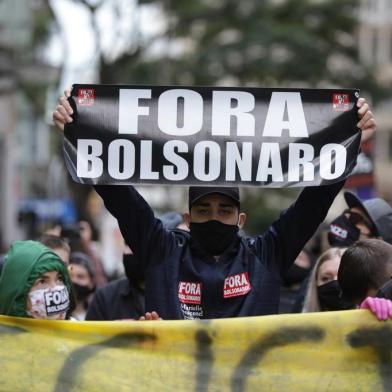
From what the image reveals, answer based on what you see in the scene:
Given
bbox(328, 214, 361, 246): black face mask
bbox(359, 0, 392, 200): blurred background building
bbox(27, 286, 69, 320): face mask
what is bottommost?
bbox(27, 286, 69, 320): face mask

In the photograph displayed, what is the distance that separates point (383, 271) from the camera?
432cm

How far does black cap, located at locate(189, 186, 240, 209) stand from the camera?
4414 millimetres

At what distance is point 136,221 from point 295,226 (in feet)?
2.05

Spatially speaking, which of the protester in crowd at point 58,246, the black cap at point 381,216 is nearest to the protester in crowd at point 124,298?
the protester in crowd at point 58,246

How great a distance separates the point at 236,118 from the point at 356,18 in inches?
983

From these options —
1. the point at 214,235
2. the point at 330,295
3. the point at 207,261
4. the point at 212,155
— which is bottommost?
the point at 330,295

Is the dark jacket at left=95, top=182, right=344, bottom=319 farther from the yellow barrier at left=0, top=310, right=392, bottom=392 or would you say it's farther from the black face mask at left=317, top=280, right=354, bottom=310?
the black face mask at left=317, top=280, right=354, bottom=310

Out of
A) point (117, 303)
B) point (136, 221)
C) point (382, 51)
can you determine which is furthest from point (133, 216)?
point (382, 51)

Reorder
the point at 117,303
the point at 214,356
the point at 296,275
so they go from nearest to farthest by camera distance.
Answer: the point at 214,356 → the point at 117,303 → the point at 296,275

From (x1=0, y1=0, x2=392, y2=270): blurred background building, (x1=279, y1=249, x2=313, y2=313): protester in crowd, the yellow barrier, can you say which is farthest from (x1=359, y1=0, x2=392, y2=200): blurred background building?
the yellow barrier

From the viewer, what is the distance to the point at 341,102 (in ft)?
14.5

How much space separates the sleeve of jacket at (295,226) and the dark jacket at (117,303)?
1669mm

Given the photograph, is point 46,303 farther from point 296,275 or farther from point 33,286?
point 296,275

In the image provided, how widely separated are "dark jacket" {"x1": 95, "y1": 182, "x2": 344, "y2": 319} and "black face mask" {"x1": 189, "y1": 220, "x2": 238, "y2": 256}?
0.03 metres
